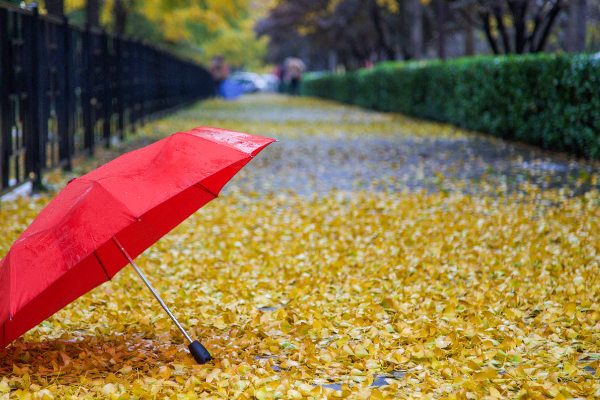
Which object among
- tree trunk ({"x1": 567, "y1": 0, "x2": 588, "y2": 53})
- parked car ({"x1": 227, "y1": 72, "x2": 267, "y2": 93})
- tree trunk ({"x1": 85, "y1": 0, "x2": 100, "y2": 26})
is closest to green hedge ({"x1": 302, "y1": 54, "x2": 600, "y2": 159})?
tree trunk ({"x1": 567, "y1": 0, "x2": 588, "y2": 53})

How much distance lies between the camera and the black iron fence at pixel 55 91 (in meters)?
6.57

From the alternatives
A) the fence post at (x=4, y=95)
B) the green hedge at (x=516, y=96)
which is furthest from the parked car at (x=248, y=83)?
the fence post at (x=4, y=95)

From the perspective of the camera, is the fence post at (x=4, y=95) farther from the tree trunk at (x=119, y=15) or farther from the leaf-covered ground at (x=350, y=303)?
the tree trunk at (x=119, y=15)

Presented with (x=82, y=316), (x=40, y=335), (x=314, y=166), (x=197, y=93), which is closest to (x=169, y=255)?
(x=82, y=316)

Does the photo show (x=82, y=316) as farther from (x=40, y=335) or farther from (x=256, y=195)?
(x=256, y=195)

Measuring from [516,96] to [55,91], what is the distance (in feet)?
25.3

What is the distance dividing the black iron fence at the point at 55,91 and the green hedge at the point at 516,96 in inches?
272

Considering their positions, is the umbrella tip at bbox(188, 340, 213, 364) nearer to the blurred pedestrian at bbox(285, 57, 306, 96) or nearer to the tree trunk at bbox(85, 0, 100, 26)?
the tree trunk at bbox(85, 0, 100, 26)

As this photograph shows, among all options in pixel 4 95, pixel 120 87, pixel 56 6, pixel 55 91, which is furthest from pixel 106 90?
pixel 4 95

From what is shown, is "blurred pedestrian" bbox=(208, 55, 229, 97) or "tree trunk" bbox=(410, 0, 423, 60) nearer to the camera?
"tree trunk" bbox=(410, 0, 423, 60)

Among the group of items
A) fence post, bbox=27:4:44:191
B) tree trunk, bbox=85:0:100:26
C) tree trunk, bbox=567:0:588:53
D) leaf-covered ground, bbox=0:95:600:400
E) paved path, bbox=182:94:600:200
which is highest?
tree trunk, bbox=85:0:100:26

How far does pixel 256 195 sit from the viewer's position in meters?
7.81

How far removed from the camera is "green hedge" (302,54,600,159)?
9.36 meters

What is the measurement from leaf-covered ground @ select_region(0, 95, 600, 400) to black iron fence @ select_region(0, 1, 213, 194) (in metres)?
0.62
